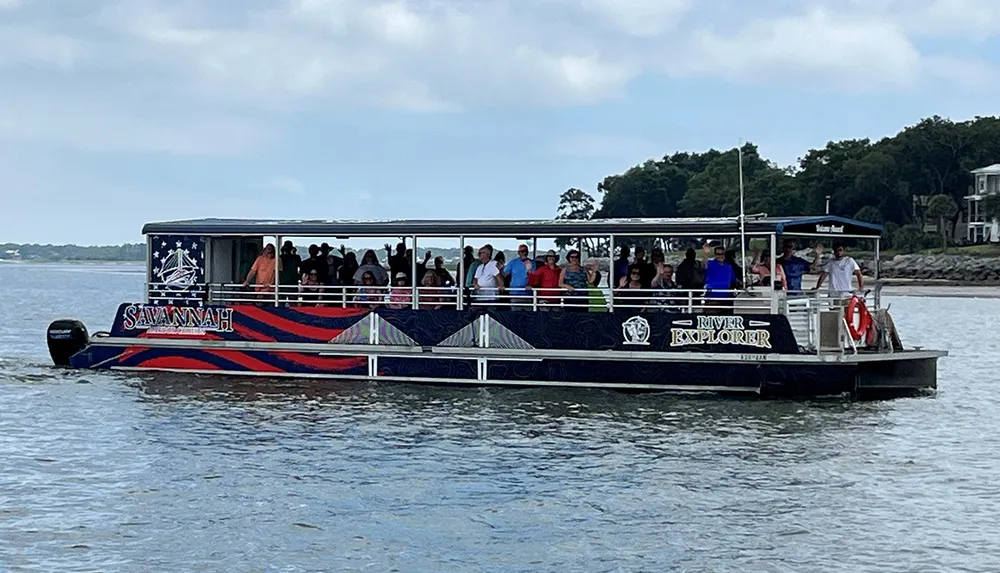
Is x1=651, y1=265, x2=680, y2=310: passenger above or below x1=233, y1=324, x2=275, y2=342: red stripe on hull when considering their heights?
above

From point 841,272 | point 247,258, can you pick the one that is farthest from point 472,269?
point 841,272

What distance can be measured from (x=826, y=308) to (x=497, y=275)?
5482mm

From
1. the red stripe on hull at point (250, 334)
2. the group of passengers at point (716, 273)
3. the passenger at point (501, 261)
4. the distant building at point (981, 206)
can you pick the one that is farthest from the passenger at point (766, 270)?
the distant building at point (981, 206)

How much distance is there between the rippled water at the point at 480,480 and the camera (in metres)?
13.3

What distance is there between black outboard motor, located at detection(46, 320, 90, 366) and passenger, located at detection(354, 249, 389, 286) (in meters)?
5.72

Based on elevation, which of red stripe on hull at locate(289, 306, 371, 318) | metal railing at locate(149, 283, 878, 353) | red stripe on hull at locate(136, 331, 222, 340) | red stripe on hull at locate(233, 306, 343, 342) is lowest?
red stripe on hull at locate(136, 331, 222, 340)

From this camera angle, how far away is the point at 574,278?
2339 centimetres

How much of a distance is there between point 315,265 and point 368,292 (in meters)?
1.09

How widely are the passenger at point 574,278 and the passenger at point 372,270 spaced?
11.4 feet

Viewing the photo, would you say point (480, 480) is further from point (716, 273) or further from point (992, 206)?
point (992, 206)

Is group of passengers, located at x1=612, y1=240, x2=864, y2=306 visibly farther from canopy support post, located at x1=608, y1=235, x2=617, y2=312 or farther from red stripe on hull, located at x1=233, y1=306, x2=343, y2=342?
red stripe on hull, located at x1=233, y1=306, x2=343, y2=342

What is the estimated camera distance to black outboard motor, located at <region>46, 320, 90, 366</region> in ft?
86.8

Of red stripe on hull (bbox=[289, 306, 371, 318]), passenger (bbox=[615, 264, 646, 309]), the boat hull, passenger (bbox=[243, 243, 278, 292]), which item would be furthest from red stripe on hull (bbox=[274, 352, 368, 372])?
passenger (bbox=[615, 264, 646, 309])

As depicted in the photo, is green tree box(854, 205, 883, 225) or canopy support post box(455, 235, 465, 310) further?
green tree box(854, 205, 883, 225)
